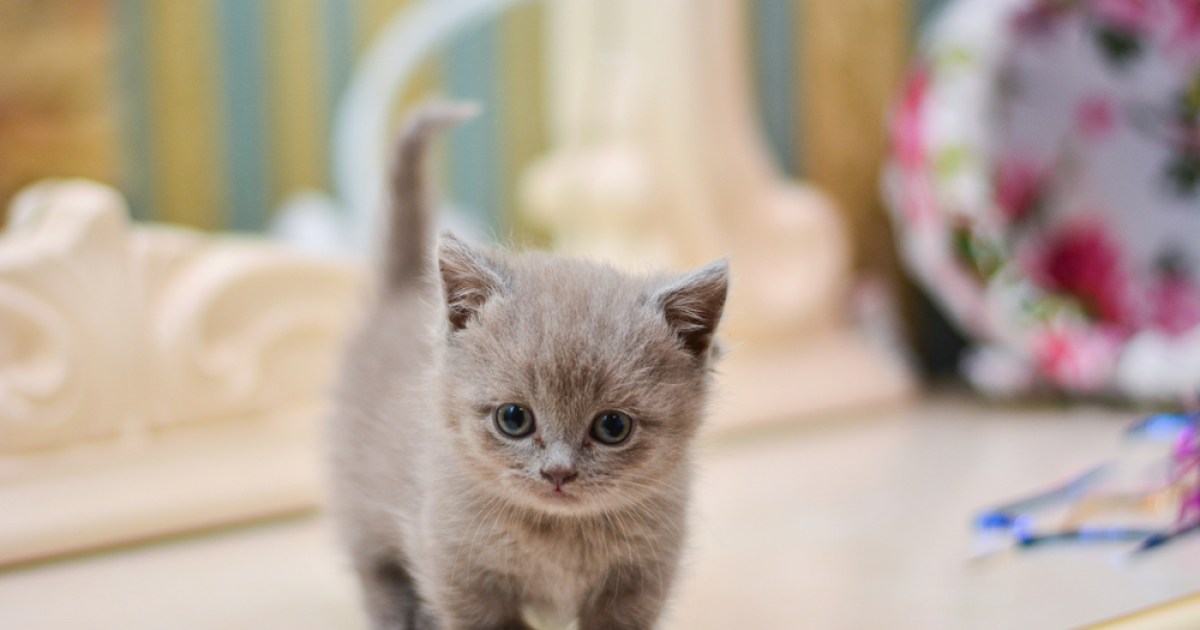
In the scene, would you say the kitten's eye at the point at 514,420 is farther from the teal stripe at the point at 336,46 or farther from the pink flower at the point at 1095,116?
the pink flower at the point at 1095,116

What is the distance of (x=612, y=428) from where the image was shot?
2.28 ft

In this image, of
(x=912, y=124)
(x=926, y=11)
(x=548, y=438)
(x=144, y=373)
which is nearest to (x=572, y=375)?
(x=548, y=438)

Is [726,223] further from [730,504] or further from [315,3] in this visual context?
[315,3]

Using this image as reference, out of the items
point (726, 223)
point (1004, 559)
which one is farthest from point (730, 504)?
point (726, 223)

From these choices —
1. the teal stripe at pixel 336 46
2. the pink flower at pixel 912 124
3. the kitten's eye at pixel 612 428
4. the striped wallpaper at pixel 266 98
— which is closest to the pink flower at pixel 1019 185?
the pink flower at pixel 912 124

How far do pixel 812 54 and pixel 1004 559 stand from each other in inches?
41.1

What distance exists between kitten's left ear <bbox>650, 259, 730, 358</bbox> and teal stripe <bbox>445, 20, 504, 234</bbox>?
0.83 m

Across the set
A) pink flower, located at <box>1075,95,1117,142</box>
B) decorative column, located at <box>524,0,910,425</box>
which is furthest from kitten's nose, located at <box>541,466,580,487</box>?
pink flower, located at <box>1075,95,1117,142</box>

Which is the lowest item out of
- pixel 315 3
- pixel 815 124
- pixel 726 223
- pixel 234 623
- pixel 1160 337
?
pixel 234 623

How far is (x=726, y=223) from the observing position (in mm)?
1560

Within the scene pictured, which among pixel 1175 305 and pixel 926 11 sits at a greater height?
pixel 926 11

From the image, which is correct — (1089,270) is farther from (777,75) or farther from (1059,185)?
(777,75)

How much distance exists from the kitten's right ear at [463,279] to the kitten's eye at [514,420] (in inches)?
2.7

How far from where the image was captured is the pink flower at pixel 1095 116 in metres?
1.72
